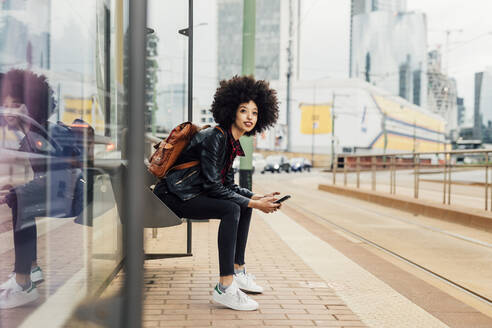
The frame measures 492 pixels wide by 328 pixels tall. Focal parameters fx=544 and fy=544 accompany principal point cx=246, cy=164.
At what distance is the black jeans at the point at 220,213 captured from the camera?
3.38 m

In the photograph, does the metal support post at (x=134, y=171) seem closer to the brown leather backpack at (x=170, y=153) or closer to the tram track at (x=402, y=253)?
the brown leather backpack at (x=170, y=153)

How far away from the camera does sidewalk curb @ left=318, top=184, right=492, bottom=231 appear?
7.95m

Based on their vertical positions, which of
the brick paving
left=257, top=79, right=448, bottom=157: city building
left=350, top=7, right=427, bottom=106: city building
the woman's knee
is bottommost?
the brick paving

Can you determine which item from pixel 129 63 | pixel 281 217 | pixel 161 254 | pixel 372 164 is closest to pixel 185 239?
pixel 161 254

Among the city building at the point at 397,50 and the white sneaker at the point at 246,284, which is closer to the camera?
the white sneaker at the point at 246,284

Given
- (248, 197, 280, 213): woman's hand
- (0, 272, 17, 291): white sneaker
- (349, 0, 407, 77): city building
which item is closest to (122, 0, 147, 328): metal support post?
(0, 272, 17, 291): white sneaker

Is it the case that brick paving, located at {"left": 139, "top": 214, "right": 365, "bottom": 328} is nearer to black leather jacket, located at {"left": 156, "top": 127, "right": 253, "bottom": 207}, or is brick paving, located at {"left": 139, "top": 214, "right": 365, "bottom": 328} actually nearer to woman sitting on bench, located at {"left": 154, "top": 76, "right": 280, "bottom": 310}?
woman sitting on bench, located at {"left": 154, "top": 76, "right": 280, "bottom": 310}

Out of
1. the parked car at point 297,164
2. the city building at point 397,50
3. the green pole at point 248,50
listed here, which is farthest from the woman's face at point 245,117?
the city building at point 397,50

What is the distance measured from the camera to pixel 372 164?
45.7 feet

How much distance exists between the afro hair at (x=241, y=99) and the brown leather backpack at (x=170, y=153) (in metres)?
0.34

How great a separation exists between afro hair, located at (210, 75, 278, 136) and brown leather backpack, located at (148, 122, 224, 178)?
34 centimetres

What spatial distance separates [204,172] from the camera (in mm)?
3350

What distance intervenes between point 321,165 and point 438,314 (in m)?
67.6

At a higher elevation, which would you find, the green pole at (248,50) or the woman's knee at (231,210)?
the green pole at (248,50)
